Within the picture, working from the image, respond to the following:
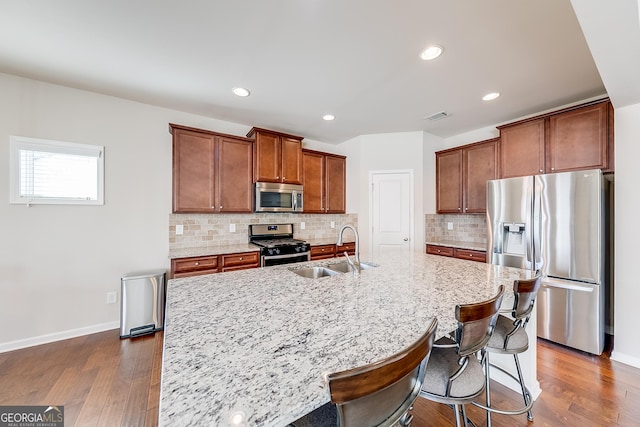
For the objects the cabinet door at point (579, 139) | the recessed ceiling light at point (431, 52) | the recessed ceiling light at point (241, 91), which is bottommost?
the cabinet door at point (579, 139)

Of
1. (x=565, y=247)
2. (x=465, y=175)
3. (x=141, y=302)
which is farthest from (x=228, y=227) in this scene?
(x=565, y=247)

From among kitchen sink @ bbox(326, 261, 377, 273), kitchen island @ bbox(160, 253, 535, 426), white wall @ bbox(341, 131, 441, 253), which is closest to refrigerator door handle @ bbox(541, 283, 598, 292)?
kitchen island @ bbox(160, 253, 535, 426)

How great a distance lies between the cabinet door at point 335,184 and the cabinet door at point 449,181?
160cm

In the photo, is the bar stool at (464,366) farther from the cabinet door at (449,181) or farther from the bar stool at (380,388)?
the cabinet door at (449,181)

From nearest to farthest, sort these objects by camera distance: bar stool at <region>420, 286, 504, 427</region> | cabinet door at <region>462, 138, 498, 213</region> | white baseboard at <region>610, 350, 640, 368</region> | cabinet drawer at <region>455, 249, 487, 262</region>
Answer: bar stool at <region>420, 286, 504, 427</region>, white baseboard at <region>610, 350, 640, 368</region>, cabinet drawer at <region>455, 249, 487, 262</region>, cabinet door at <region>462, 138, 498, 213</region>

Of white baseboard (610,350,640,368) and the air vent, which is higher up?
the air vent

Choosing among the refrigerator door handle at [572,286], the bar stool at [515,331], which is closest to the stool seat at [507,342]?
the bar stool at [515,331]

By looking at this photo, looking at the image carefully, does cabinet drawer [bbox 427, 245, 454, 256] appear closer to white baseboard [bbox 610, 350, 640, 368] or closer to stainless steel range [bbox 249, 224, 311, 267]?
white baseboard [bbox 610, 350, 640, 368]

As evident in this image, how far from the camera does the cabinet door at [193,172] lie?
303 centimetres

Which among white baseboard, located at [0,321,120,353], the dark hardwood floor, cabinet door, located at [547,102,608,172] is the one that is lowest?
the dark hardwood floor

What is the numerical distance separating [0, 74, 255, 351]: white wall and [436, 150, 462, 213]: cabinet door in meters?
3.98

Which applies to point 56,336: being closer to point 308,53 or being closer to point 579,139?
point 308,53

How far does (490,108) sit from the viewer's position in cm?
310

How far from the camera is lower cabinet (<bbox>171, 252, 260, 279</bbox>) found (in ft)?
9.23
